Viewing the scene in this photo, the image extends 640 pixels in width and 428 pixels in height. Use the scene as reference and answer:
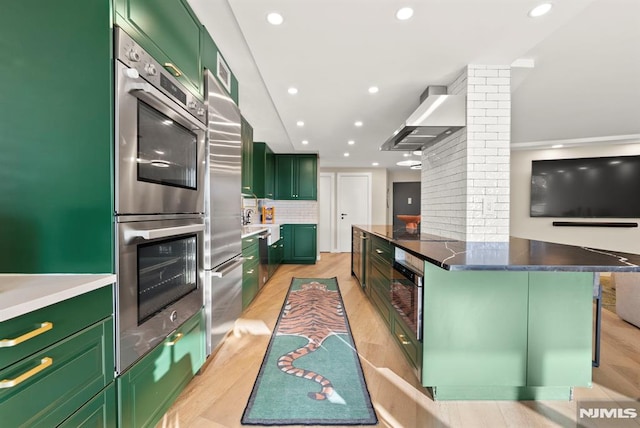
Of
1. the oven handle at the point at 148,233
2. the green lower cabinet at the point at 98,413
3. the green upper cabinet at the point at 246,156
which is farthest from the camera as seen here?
the green upper cabinet at the point at 246,156

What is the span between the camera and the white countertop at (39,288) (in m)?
0.72

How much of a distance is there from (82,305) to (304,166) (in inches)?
194

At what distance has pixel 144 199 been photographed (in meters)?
1.20

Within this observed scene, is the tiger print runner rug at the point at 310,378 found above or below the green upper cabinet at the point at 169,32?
below

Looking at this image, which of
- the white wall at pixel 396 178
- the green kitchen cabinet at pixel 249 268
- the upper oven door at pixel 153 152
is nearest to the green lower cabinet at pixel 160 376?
the upper oven door at pixel 153 152

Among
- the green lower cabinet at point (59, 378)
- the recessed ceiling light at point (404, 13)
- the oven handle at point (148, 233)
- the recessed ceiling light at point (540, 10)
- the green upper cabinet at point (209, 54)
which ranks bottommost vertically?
the green lower cabinet at point (59, 378)

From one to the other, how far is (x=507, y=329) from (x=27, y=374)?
2035 mm

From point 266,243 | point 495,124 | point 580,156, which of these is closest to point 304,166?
point 266,243

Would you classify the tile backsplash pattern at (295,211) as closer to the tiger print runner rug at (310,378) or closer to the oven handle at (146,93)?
the tiger print runner rug at (310,378)

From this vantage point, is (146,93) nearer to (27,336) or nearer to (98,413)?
(27,336)

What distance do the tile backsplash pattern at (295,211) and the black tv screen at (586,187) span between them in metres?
4.38

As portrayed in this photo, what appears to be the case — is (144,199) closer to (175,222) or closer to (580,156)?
(175,222)

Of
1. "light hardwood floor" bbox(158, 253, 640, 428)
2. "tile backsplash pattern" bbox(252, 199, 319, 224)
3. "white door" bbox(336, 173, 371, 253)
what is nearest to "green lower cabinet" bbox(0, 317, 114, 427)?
"light hardwood floor" bbox(158, 253, 640, 428)

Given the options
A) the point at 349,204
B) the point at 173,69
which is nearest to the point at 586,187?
the point at 349,204
